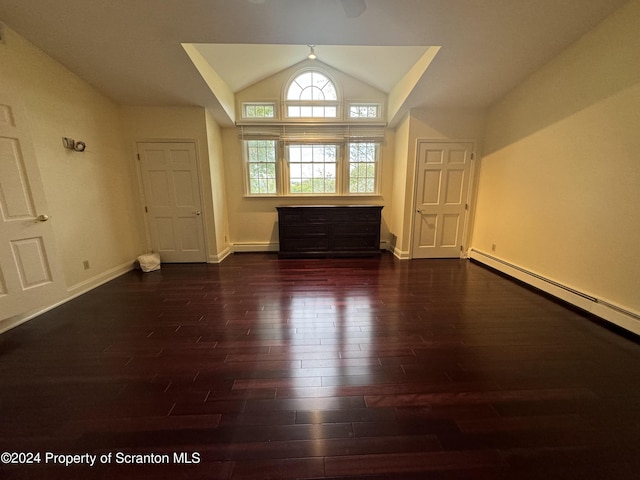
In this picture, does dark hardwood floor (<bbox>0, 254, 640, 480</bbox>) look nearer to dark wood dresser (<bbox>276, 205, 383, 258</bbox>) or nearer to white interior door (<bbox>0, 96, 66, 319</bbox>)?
white interior door (<bbox>0, 96, 66, 319</bbox>)

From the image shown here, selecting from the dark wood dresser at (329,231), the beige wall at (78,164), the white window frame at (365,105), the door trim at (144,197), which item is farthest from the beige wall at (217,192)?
the white window frame at (365,105)

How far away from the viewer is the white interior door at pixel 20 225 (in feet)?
7.06

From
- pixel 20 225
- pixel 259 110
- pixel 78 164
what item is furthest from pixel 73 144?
pixel 259 110

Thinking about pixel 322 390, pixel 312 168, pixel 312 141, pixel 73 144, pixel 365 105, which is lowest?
pixel 322 390

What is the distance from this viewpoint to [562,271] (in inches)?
111

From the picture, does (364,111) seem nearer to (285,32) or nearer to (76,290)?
(285,32)

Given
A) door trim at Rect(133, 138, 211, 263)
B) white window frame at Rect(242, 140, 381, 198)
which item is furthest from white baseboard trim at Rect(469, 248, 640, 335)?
door trim at Rect(133, 138, 211, 263)

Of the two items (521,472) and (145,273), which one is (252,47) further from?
(521,472)

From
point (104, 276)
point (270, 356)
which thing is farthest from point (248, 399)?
point (104, 276)

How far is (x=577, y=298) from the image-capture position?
2.62 m

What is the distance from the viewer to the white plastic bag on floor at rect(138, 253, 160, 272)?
12.8 feet

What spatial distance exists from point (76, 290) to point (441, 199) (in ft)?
18.1

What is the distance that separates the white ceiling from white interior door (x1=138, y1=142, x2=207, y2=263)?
0.86 meters

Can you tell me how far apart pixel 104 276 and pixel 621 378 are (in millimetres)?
5405
